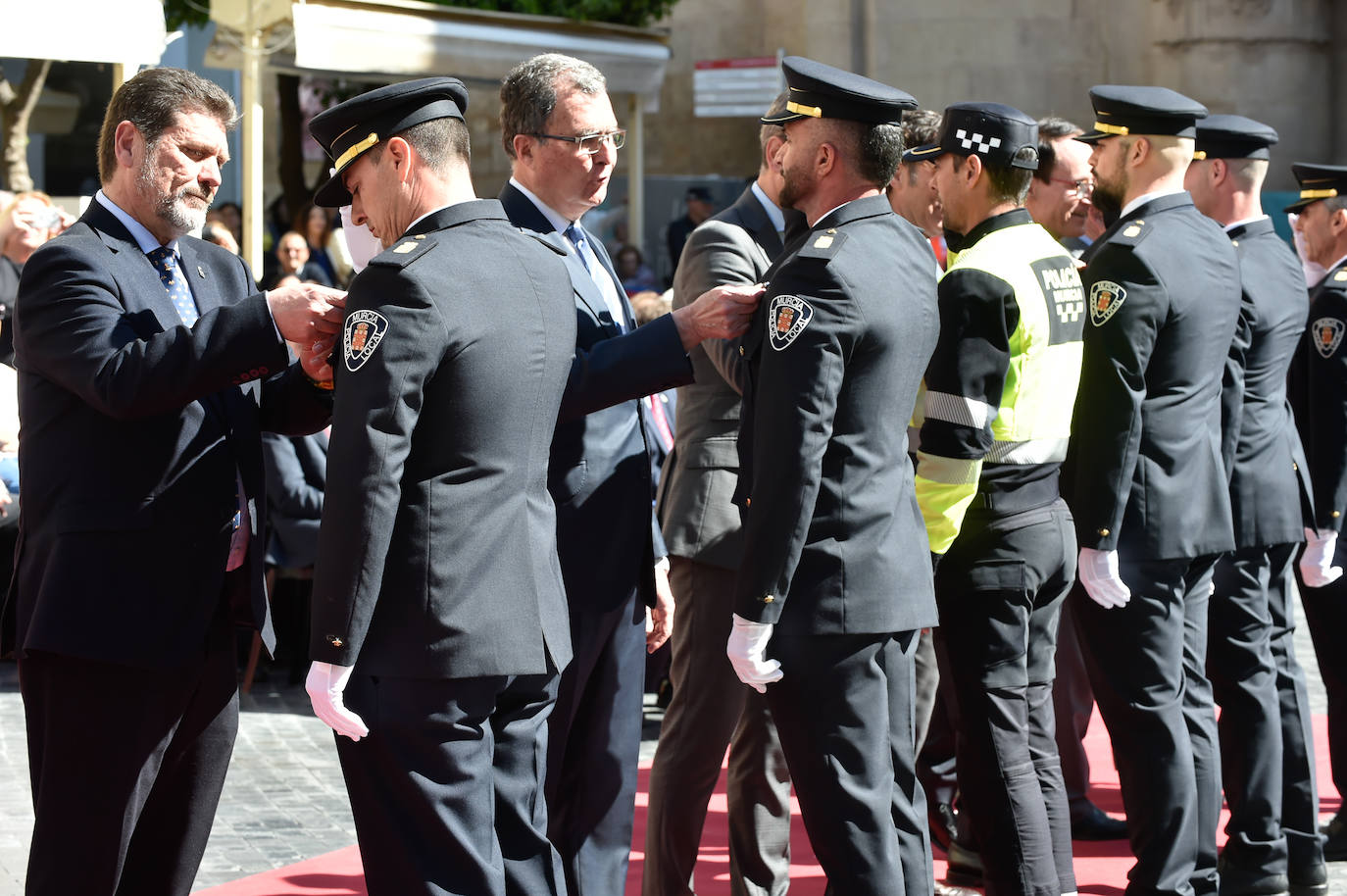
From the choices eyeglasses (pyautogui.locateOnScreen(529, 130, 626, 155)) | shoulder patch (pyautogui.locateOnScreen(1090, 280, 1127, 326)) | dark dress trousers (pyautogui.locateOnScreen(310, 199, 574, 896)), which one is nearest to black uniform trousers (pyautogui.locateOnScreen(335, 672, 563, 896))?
dark dress trousers (pyautogui.locateOnScreen(310, 199, 574, 896))

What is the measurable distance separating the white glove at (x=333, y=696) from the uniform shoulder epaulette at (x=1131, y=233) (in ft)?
7.89

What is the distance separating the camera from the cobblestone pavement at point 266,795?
499 cm

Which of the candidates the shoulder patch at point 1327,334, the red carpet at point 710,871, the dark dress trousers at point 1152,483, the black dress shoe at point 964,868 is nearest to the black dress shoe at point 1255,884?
the red carpet at point 710,871

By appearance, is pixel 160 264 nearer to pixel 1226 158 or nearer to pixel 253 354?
pixel 253 354

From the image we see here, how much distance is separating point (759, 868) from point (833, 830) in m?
0.93

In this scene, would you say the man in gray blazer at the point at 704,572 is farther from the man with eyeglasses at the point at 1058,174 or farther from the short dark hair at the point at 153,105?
the man with eyeglasses at the point at 1058,174

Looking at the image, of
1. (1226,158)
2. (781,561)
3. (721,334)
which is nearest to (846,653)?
(781,561)

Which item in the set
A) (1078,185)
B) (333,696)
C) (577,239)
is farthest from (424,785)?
(1078,185)

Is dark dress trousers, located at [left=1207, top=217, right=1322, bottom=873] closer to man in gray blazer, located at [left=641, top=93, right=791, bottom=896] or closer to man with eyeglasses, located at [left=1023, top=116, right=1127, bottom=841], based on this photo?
man with eyeglasses, located at [left=1023, top=116, right=1127, bottom=841]

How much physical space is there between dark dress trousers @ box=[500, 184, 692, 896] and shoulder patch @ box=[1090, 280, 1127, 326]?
1.26m

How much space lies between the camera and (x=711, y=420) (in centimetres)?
423

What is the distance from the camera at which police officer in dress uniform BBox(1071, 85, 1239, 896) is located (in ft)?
14.1

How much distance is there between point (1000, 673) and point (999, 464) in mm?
509

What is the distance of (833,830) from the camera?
345cm
